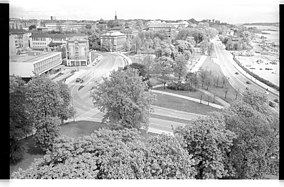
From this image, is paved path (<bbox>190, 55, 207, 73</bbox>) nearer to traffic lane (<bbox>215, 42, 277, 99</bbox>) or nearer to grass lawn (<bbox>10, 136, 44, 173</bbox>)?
traffic lane (<bbox>215, 42, 277, 99</bbox>)

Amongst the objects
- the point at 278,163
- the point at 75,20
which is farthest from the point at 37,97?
the point at 278,163

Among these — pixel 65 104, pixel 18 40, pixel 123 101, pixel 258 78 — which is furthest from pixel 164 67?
pixel 18 40

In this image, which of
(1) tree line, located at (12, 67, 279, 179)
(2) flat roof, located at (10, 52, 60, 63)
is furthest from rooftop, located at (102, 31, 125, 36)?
(2) flat roof, located at (10, 52, 60, 63)

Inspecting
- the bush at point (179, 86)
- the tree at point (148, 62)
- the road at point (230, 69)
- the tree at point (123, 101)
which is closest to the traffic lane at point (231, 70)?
the road at point (230, 69)

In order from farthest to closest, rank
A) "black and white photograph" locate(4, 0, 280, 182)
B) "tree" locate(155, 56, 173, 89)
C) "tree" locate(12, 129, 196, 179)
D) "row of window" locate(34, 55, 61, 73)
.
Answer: "tree" locate(155, 56, 173, 89) < "row of window" locate(34, 55, 61, 73) < "black and white photograph" locate(4, 0, 280, 182) < "tree" locate(12, 129, 196, 179)

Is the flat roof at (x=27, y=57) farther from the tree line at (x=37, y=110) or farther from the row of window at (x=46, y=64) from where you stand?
the tree line at (x=37, y=110)
